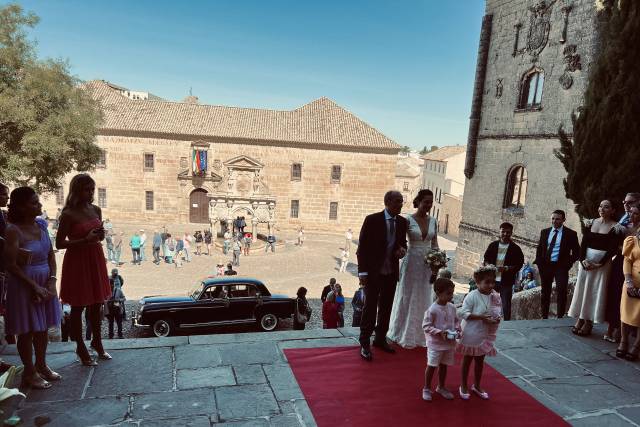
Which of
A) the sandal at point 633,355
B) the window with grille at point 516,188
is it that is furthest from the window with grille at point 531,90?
the sandal at point 633,355

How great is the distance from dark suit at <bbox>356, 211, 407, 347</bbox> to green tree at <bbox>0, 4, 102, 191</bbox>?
17.6 meters

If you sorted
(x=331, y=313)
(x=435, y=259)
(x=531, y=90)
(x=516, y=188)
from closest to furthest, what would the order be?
(x=435, y=259)
(x=331, y=313)
(x=531, y=90)
(x=516, y=188)

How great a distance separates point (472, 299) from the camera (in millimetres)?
3971

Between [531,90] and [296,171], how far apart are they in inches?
777

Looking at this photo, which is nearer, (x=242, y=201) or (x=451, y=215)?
(x=242, y=201)

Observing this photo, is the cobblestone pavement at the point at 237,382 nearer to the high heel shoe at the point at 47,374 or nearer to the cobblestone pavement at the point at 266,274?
the high heel shoe at the point at 47,374

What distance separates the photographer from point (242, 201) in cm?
2553

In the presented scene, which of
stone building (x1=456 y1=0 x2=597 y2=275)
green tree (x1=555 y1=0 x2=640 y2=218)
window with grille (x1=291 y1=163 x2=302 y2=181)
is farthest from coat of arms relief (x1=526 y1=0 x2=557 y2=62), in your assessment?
window with grille (x1=291 y1=163 x2=302 y2=181)

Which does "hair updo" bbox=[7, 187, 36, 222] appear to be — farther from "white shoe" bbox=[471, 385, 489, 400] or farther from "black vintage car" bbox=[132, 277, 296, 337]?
"black vintage car" bbox=[132, 277, 296, 337]

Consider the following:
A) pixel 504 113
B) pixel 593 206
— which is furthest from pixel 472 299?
pixel 504 113

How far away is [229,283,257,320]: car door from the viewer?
34.5 ft

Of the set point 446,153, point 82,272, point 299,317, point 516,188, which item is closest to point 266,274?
point 299,317

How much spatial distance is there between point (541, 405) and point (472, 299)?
3.61 ft

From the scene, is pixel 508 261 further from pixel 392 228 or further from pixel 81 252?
pixel 81 252
